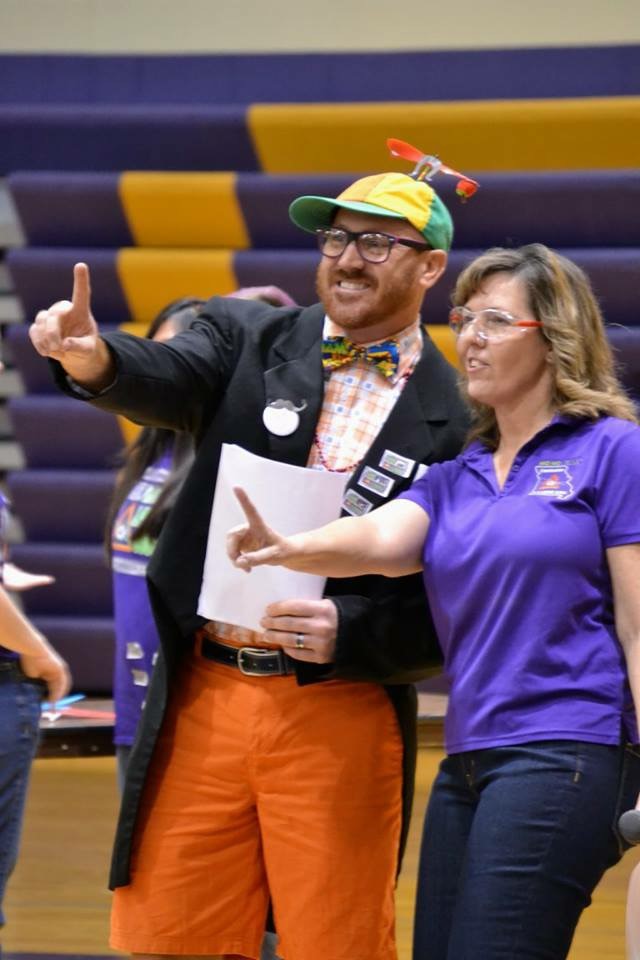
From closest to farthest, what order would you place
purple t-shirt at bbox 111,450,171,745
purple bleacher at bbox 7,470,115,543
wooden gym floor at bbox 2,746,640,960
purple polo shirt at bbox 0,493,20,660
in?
1. purple polo shirt at bbox 0,493,20,660
2. purple t-shirt at bbox 111,450,171,745
3. wooden gym floor at bbox 2,746,640,960
4. purple bleacher at bbox 7,470,115,543

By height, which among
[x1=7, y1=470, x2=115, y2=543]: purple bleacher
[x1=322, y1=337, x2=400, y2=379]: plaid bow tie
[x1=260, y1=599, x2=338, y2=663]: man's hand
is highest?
[x1=322, y1=337, x2=400, y2=379]: plaid bow tie

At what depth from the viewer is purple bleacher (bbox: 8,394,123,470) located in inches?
225

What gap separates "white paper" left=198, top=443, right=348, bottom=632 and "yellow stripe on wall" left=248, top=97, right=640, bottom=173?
3.46 meters

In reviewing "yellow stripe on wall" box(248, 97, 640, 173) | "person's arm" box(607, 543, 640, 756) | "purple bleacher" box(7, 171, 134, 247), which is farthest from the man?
"purple bleacher" box(7, 171, 134, 247)

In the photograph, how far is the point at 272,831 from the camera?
2162 mm

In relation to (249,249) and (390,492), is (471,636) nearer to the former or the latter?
(390,492)

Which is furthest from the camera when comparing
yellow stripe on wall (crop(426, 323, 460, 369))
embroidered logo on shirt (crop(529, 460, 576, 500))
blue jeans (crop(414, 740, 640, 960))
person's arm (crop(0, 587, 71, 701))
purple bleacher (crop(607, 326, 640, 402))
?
yellow stripe on wall (crop(426, 323, 460, 369))

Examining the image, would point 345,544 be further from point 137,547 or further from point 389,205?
point 137,547

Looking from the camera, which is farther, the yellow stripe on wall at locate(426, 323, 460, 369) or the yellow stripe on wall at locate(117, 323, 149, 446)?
the yellow stripe on wall at locate(117, 323, 149, 446)

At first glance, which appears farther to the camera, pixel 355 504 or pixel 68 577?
pixel 68 577

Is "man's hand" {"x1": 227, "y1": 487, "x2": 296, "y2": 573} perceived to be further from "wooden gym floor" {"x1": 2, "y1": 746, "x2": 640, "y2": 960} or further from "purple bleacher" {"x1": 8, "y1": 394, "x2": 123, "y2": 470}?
"purple bleacher" {"x1": 8, "y1": 394, "x2": 123, "y2": 470}

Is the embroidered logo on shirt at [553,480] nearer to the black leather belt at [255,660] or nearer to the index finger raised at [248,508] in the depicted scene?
the index finger raised at [248,508]

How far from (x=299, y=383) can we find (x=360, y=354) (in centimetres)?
11

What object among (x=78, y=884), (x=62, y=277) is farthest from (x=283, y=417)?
(x=62, y=277)
